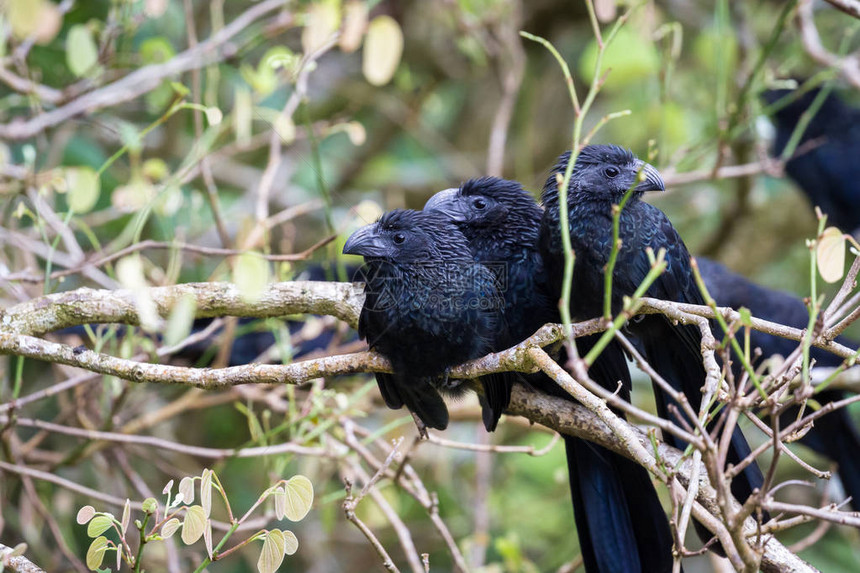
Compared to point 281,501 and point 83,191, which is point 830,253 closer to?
point 281,501

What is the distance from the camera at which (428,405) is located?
199cm

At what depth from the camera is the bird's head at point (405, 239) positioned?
189cm

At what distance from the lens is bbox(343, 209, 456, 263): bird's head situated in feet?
6.21

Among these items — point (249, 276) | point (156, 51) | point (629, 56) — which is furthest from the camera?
point (629, 56)

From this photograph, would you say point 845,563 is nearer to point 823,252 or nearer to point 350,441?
point 350,441

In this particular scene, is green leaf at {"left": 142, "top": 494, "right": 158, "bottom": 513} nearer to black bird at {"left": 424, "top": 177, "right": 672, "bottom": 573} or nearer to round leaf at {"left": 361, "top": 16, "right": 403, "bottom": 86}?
black bird at {"left": 424, "top": 177, "right": 672, "bottom": 573}

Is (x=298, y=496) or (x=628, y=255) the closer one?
(x=298, y=496)

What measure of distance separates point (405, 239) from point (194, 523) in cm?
81

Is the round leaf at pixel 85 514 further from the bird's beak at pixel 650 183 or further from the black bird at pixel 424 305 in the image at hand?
the bird's beak at pixel 650 183

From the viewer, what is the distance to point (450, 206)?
212 centimetres

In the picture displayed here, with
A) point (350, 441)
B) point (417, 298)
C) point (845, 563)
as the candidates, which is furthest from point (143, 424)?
point (845, 563)

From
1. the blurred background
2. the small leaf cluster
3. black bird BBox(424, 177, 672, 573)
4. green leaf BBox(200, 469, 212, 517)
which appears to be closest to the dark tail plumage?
black bird BBox(424, 177, 672, 573)

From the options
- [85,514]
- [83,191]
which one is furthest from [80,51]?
[85,514]

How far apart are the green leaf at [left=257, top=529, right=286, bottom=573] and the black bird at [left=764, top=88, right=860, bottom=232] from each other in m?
4.09
